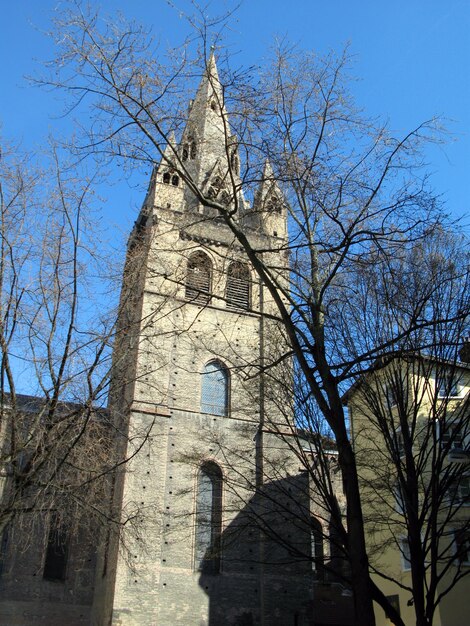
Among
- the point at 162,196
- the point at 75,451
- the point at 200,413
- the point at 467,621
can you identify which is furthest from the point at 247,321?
the point at 75,451

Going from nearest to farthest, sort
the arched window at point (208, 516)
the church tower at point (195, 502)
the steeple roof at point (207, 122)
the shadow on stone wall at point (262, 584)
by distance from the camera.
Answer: the steeple roof at point (207, 122) → the church tower at point (195, 502) → the shadow on stone wall at point (262, 584) → the arched window at point (208, 516)

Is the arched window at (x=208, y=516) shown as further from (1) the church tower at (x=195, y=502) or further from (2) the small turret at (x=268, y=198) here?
(2) the small turret at (x=268, y=198)

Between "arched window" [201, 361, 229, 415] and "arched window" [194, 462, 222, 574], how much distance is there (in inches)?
78.8

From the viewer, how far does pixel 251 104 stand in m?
8.05

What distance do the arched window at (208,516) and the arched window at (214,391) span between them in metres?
2.00

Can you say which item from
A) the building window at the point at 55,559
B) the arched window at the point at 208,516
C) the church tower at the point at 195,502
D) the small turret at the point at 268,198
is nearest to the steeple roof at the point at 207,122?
the small turret at the point at 268,198

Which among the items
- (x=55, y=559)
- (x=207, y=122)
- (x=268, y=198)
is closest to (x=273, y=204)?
(x=268, y=198)

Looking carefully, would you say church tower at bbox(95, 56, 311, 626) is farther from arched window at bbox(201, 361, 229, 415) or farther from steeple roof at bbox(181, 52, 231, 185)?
steeple roof at bbox(181, 52, 231, 185)

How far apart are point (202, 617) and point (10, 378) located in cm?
1259

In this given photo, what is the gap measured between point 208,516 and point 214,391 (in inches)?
182

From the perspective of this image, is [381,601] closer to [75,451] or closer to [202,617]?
[75,451]

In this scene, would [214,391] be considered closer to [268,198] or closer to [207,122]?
[268,198]

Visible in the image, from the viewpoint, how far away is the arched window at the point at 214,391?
22.8m

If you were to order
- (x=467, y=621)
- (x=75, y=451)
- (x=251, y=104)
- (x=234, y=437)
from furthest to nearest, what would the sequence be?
(x=234, y=437), (x=467, y=621), (x=75, y=451), (x=251, y=104)
